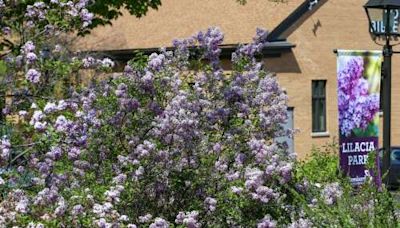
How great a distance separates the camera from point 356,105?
14305 millimetres

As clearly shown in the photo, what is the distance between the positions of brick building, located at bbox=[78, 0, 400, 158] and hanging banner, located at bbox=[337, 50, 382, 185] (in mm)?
13099

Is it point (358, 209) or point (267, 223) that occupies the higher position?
point (358, 209)

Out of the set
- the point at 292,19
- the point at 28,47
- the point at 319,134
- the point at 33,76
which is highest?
the point at 292,19

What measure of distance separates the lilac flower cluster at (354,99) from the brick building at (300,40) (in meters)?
13.2

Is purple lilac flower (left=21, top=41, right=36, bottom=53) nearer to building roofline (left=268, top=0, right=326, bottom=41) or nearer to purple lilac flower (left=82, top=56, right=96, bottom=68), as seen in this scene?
purple lilac flower (left=82, top=56, right=96, bottom=68)

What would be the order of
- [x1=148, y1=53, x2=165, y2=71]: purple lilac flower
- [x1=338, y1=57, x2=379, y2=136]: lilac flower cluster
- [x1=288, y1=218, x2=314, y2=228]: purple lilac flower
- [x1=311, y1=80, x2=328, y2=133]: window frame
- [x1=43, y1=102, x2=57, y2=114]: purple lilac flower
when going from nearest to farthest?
[x1=43, y1=102, x2=57, y2=114]: purple lilac flower → [x1=288, y1=218, x2=314, y2=228]: purple lilac flower → [x1=148, y1=53, x2=165, y2=71]: purple lilac flower → [x1=338, y1=57, x2=379, y2=136]: lilac flower cluster → [x1=311, y1=80, x2=328, y2=133]: window frame

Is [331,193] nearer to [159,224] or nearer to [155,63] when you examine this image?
[159,224]

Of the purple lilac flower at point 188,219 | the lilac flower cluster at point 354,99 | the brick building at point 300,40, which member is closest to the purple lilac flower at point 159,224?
the purple lilac flower at point 188,219

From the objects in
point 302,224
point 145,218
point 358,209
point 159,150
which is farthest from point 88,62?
point 358,209

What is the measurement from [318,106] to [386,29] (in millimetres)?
19081

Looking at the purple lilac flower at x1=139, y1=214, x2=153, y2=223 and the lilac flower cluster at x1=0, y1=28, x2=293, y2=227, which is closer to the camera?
the purple lilac flower at x1=139, y1=214, x2=153, y2=223

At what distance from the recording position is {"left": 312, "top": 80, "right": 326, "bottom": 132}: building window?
98.9 ft

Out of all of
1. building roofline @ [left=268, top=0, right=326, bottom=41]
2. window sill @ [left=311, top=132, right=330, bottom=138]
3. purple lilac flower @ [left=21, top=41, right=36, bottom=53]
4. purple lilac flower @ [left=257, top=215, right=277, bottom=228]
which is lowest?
window sill @ [left=311, top=132, right=330, bottom=138]

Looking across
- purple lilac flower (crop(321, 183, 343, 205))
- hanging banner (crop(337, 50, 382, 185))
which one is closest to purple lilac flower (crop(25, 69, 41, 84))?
purple lilac flower (crop(321, 183, 343, 205))
